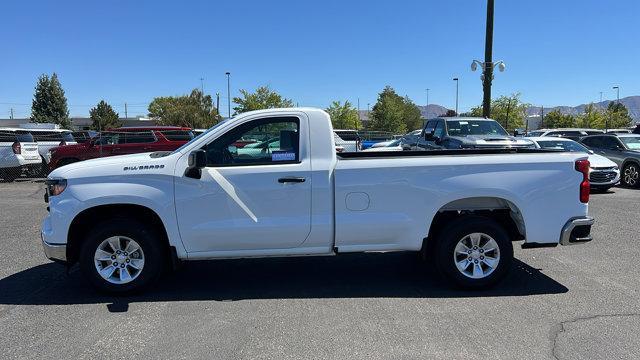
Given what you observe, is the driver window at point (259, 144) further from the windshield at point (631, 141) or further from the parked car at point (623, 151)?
the windshield at point (631, 141)

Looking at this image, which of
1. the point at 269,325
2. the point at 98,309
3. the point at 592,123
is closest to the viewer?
the point at 269,325

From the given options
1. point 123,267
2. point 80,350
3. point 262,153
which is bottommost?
point 80,350

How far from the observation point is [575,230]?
5379 mm

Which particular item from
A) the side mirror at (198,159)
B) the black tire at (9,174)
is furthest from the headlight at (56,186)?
the black tire at (9,174)

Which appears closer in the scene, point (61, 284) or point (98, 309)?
point (98, 309)

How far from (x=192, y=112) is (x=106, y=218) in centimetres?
6548

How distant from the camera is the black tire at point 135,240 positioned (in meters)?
5.19

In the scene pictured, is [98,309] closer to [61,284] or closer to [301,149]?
[61,284]

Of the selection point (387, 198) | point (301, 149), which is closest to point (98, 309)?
point (301, 149)

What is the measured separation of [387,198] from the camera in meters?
5.22

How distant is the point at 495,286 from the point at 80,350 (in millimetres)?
4009

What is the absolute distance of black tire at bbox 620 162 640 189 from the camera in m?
14.7

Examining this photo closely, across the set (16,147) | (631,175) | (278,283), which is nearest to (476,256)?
(278,283)

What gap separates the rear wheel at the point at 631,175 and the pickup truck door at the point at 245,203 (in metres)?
13.1
